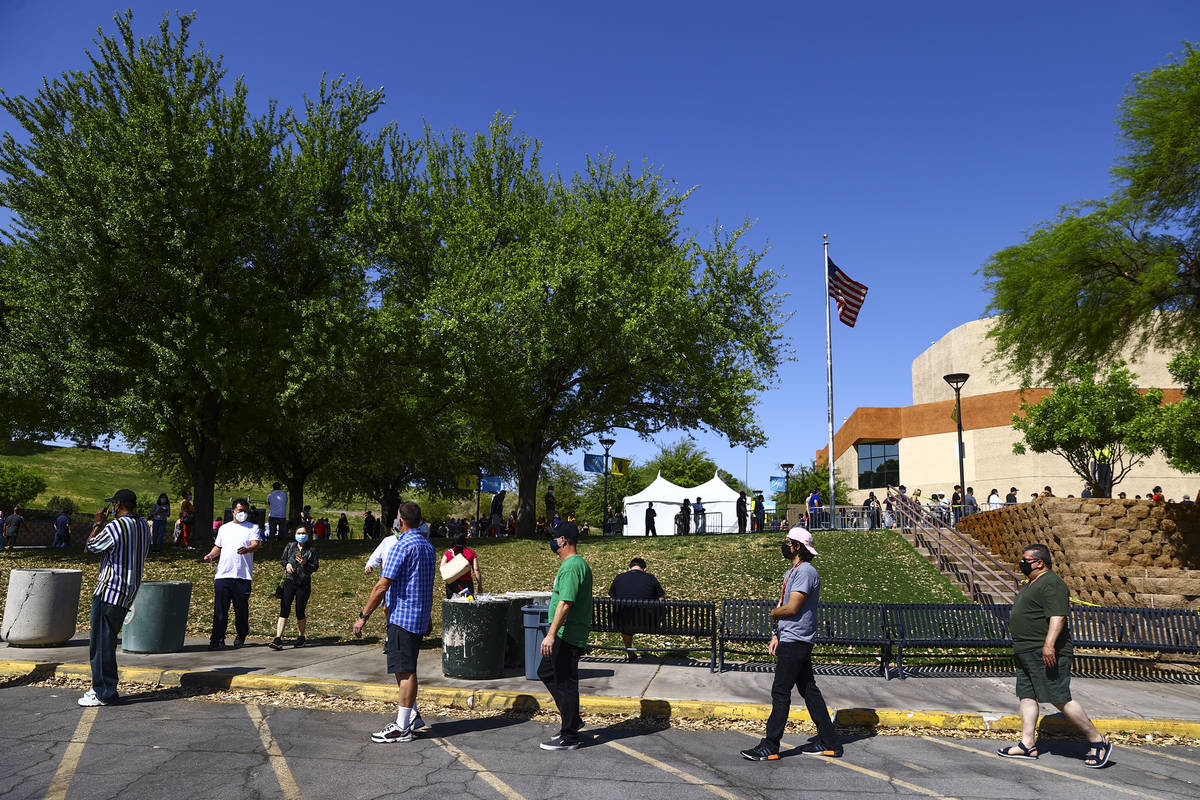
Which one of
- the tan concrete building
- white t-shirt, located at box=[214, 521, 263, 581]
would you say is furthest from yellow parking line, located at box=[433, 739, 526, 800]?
the tan concrete building

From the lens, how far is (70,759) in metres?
5.75

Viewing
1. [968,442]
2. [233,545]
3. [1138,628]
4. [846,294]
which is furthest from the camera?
[968,442]

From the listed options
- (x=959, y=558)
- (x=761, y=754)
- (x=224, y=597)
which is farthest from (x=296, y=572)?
(x=959, y=558)

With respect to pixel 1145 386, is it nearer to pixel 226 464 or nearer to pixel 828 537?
pixel 828 537

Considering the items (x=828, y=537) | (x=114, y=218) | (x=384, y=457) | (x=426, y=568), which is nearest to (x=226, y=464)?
(x=384, y=457)

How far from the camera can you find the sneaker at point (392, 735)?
21.3ft

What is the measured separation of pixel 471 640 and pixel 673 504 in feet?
94.4

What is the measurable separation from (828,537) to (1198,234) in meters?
13.2

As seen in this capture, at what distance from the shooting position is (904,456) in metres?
59.2

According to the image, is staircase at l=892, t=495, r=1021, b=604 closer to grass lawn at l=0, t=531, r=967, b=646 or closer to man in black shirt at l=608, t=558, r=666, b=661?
grass lawn at l=0, t=531, r=967, b=646

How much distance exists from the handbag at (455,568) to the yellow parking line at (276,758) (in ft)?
8.73

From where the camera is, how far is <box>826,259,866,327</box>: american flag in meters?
32.6

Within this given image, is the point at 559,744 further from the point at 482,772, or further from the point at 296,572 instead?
the point at 296,572

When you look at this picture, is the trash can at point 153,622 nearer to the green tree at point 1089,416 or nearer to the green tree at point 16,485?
the green tree at point 1089,416
